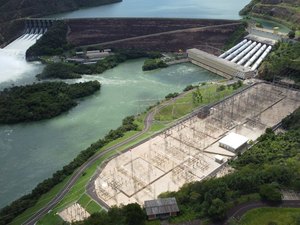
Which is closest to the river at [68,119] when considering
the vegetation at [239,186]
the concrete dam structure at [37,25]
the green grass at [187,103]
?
the green grass at [187,103]

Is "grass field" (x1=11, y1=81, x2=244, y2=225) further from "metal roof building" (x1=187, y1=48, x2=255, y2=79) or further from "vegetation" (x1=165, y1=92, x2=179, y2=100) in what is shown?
"metal roof building" (x1=187, y1=48, x2=255, y2=79)

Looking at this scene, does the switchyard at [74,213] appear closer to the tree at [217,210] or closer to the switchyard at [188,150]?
Result: the switchyard at [188,150]

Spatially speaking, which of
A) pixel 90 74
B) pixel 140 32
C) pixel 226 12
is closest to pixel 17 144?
pixel 90 74

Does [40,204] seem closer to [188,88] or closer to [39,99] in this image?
[39,99]

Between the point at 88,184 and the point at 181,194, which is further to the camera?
the point at 88,184

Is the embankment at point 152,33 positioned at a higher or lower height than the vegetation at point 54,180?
higher

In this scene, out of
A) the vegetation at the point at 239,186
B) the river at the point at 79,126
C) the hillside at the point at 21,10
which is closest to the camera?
the vegetation at the point at 239,186

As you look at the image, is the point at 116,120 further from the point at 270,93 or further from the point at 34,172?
the point at 270,93
